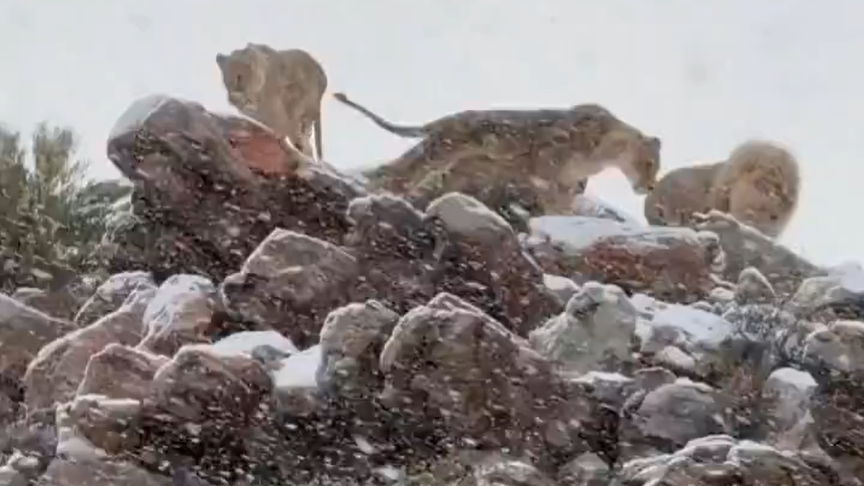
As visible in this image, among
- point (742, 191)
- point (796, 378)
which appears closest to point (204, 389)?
point (796, 378)

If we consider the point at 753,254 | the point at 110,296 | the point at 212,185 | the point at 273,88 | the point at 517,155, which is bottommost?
the point at 110,296

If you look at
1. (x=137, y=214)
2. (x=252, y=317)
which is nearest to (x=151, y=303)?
(x=252, y=317)

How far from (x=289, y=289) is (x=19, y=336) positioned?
788 mm

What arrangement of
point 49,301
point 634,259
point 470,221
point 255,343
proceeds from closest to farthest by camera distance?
point 255,343 < point 470,221 < point 634,259 < point 49,301

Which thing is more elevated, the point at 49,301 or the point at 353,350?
the point at 353,350

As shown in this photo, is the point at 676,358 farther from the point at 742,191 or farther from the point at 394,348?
the point at 742,191

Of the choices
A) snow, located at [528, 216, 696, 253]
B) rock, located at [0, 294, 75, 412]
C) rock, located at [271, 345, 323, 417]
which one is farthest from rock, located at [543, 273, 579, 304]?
rock, located at [0, 294, 75, 412]

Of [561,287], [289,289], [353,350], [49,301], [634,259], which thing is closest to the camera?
[353,350]

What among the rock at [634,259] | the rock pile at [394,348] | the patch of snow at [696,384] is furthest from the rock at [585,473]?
the rock at [634,259]

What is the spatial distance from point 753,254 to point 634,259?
0.57 metres

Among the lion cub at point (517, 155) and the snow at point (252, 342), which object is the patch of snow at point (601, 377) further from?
the lion cub at point (517, 155)

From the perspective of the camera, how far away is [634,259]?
382 centimetres

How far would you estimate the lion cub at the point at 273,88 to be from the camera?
4.59 metres

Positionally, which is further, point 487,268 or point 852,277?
point 852,277
